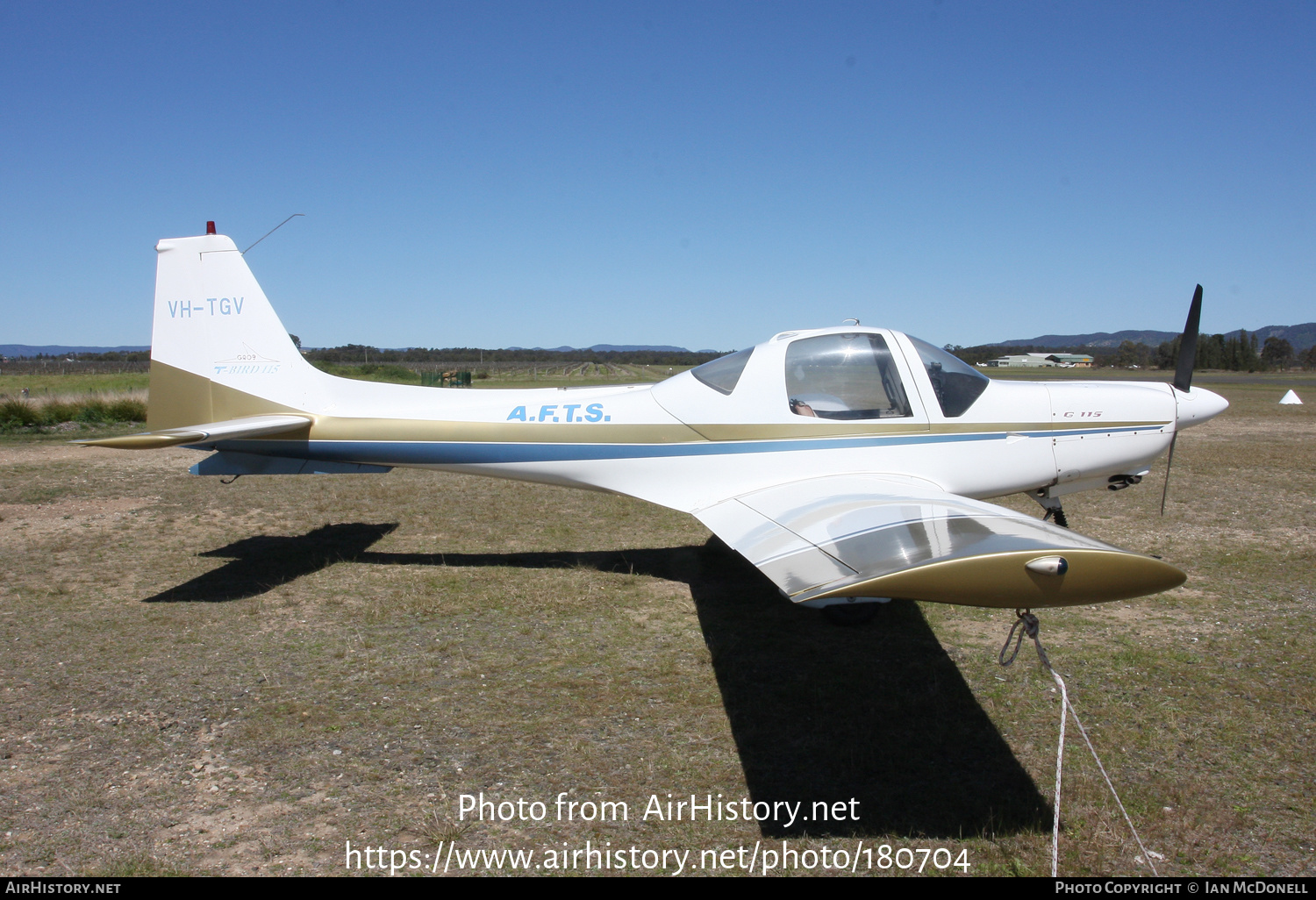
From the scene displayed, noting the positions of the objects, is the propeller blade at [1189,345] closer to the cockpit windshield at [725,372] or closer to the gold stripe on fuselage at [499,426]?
the gold stripe on fuselage at [499,426]

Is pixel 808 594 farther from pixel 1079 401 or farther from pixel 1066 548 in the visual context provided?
pixel 1079 401

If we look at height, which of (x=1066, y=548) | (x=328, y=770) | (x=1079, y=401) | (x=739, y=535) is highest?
(x=1079, y=401)

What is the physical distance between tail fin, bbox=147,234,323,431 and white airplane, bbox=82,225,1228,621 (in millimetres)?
15

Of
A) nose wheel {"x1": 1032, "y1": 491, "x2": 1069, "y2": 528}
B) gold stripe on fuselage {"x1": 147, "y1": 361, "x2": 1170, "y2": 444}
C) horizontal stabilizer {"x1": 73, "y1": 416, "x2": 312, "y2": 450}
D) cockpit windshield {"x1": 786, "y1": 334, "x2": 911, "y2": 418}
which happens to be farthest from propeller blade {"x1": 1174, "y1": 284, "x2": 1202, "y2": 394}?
horizontal stabilizer {"x1": 73, "y1": 416, "x2": 312, "y2": 450}

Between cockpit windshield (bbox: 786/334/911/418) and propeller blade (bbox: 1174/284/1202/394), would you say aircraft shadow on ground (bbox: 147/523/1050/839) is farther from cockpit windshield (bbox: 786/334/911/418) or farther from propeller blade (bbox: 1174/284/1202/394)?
propeller blade (bbox: 1174/284/1202/394)

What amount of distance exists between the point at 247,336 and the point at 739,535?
16.8 feet

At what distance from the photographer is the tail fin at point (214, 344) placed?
6660 millimetres

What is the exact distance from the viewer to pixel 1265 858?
9.51ft

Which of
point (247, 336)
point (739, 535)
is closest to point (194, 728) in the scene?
point (739, 535)

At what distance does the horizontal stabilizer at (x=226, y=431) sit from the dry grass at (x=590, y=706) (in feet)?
4.38

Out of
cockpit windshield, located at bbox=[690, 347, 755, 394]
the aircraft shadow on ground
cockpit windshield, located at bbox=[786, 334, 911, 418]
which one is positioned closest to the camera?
the aircraft shadow on ground

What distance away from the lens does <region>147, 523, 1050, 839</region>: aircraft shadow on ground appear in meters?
3.28

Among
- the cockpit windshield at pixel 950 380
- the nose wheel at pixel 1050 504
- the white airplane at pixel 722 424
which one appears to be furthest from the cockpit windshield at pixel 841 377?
the nose wheel at pixel 1050 504

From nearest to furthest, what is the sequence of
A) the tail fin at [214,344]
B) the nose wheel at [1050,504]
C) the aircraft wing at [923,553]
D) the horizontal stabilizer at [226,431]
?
the aircraft wing at [923,553], the horizontal stabilizer at [226,431], the nose wheel at [1050,504], the tail fin at [214,344]
